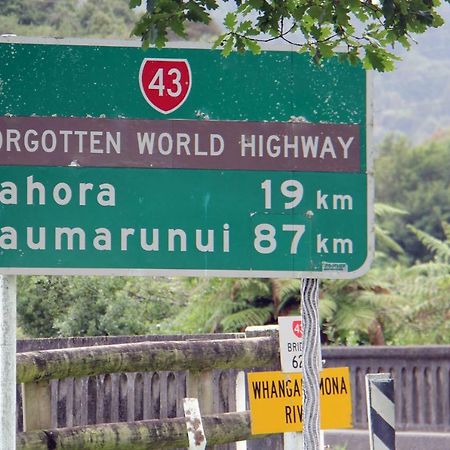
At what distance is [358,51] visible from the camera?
641 centimetres

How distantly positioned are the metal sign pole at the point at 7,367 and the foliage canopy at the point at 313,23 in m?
1.27

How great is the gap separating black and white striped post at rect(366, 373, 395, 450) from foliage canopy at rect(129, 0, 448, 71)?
154 cm

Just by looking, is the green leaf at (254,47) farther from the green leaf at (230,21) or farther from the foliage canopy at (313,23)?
the green leaf at (230,21)

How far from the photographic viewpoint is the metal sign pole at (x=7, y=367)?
5.82 metres

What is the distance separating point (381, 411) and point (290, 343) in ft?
4.28

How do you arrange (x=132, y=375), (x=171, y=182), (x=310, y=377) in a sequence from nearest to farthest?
(x=310, y=377) < (x=171, y=182) < (x=132, y=375)

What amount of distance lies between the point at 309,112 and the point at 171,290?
1061 centimetres

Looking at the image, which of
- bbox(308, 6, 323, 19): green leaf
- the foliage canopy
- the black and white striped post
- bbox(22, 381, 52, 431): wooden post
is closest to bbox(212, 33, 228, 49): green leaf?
the foliage canopy

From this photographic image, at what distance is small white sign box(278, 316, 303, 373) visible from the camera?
25.9ft

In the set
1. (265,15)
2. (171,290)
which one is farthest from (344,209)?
(171,290)

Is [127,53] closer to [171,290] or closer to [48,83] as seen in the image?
[48,83]

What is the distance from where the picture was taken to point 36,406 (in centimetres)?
781

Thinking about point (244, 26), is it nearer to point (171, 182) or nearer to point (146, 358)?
point (171, 182)

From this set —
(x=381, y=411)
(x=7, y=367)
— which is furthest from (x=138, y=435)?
(x=7, y=367)
